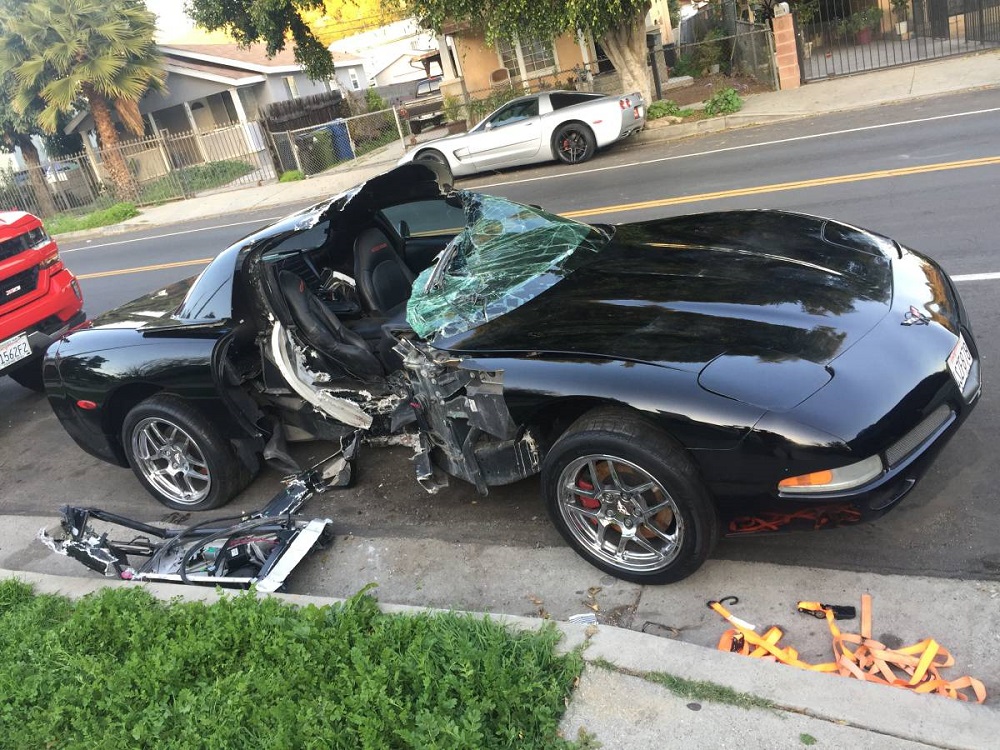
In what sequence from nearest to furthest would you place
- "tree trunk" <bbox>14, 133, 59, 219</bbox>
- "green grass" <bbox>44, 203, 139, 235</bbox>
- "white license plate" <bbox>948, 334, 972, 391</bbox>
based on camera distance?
"white license plate" <bbox>948, 334, 972, 391</bbox>
"green grass" <bbox>44, 203, 139, 235</bbox>
"tree trunk" <bbox>14, 133, 59, 219</bbox>

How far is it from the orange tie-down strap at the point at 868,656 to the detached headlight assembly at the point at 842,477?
0.55m

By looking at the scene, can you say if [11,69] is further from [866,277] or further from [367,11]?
[367,11]

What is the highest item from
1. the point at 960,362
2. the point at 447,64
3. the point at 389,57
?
the point at 389,57

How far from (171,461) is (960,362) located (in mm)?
4336

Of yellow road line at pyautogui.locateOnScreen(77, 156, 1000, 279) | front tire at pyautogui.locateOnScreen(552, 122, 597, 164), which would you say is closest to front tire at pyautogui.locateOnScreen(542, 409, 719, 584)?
yellow road line at pyautogui.locateOnScreen(77, 156, 1000, 279)

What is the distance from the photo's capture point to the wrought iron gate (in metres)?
17.7

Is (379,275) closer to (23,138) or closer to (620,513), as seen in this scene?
(620,513)

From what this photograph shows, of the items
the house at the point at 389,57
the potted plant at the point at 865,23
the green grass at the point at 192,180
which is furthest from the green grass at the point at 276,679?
the house at the point at 389,57

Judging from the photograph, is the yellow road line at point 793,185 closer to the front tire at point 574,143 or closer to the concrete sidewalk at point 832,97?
the front tire at point 574,143

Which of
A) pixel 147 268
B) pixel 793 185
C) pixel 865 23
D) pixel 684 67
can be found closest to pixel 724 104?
pixel 865 23

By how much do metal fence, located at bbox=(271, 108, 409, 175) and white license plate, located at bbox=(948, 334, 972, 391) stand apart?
20.5m

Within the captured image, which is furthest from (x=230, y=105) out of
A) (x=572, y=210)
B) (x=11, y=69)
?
(x=572, y=210)

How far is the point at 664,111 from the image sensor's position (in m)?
17.3

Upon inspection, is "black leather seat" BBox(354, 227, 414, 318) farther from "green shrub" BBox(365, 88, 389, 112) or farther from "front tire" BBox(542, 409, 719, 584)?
"green shrub" BBox(365, 88, 389, 112)
